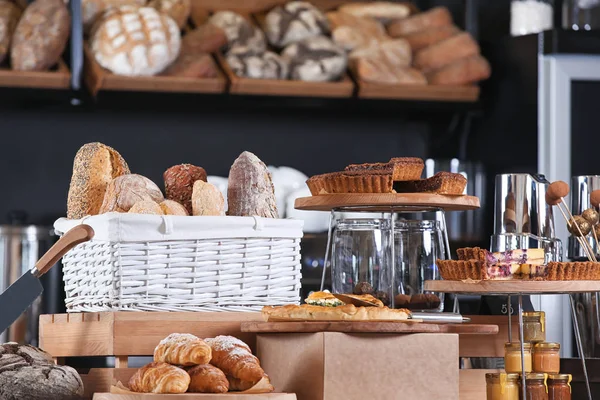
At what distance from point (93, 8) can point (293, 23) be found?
73 centimetres

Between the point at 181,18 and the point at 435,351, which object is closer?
the point at 435,351

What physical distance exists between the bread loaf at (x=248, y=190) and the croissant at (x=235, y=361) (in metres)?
0.33

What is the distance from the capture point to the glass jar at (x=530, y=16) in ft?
13.0

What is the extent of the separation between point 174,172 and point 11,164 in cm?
227

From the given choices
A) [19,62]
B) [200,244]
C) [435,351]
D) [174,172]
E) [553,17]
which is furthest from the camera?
[553,17]

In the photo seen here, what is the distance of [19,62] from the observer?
3.50 m

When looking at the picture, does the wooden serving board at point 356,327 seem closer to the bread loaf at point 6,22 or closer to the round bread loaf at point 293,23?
the bread loaf at point 6,22

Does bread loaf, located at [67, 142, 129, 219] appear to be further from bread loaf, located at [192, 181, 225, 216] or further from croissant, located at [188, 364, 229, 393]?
croissant, located at [188, 364, 229, 393]

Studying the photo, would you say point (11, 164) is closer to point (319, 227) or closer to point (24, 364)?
point (319, 227)

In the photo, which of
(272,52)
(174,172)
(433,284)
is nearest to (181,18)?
(272,52)

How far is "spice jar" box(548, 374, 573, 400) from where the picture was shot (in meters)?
1.69

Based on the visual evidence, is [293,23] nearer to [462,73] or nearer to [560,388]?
[462,73]

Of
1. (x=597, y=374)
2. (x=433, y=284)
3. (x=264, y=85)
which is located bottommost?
(x=597, y=374)

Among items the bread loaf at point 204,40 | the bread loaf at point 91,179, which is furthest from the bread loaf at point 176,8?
the bread loaf at point 91,179
